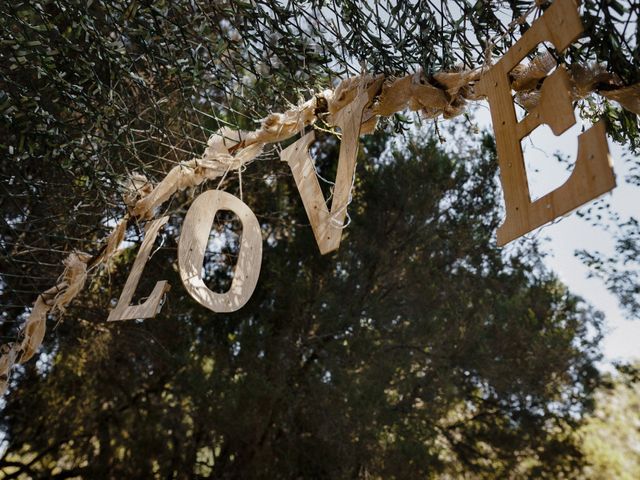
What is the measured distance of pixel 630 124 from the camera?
162 centimetres

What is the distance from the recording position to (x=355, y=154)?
1508 mm

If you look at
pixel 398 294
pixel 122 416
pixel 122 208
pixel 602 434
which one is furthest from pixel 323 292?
pixel 602 434

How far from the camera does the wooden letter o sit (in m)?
1.56

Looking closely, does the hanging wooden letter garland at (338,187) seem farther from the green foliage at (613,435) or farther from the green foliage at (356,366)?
the green foliage at (613,435)

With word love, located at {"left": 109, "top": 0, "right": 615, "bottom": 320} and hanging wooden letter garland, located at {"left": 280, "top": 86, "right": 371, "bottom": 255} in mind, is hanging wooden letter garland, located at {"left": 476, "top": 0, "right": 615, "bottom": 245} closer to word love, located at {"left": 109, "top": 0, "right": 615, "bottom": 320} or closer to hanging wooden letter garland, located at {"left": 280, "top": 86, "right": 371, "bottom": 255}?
word love, located at {"left": 109, "top": 0, "right": 615, "bottom": 320}

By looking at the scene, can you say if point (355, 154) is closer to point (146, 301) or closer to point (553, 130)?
point (553, 130)

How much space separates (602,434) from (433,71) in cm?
767

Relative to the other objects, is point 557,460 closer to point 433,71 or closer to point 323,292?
point 323,292

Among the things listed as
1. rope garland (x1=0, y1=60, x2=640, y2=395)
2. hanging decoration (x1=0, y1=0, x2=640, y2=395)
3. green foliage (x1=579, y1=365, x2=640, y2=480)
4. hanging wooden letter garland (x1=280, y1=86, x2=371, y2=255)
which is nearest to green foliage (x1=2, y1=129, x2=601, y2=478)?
green foliage (x1=579, y1=365, x2=640, y2=480)

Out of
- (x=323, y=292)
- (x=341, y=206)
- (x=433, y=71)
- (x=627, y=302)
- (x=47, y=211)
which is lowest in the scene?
(x=341, y=206)

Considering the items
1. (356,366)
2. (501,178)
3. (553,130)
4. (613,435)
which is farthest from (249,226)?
(613,435)

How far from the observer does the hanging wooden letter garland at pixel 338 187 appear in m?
1.50

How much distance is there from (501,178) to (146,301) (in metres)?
0.97

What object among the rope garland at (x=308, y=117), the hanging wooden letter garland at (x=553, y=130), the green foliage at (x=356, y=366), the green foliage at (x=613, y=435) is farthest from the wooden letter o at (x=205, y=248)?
the green foliage at (x=613, y=435)
